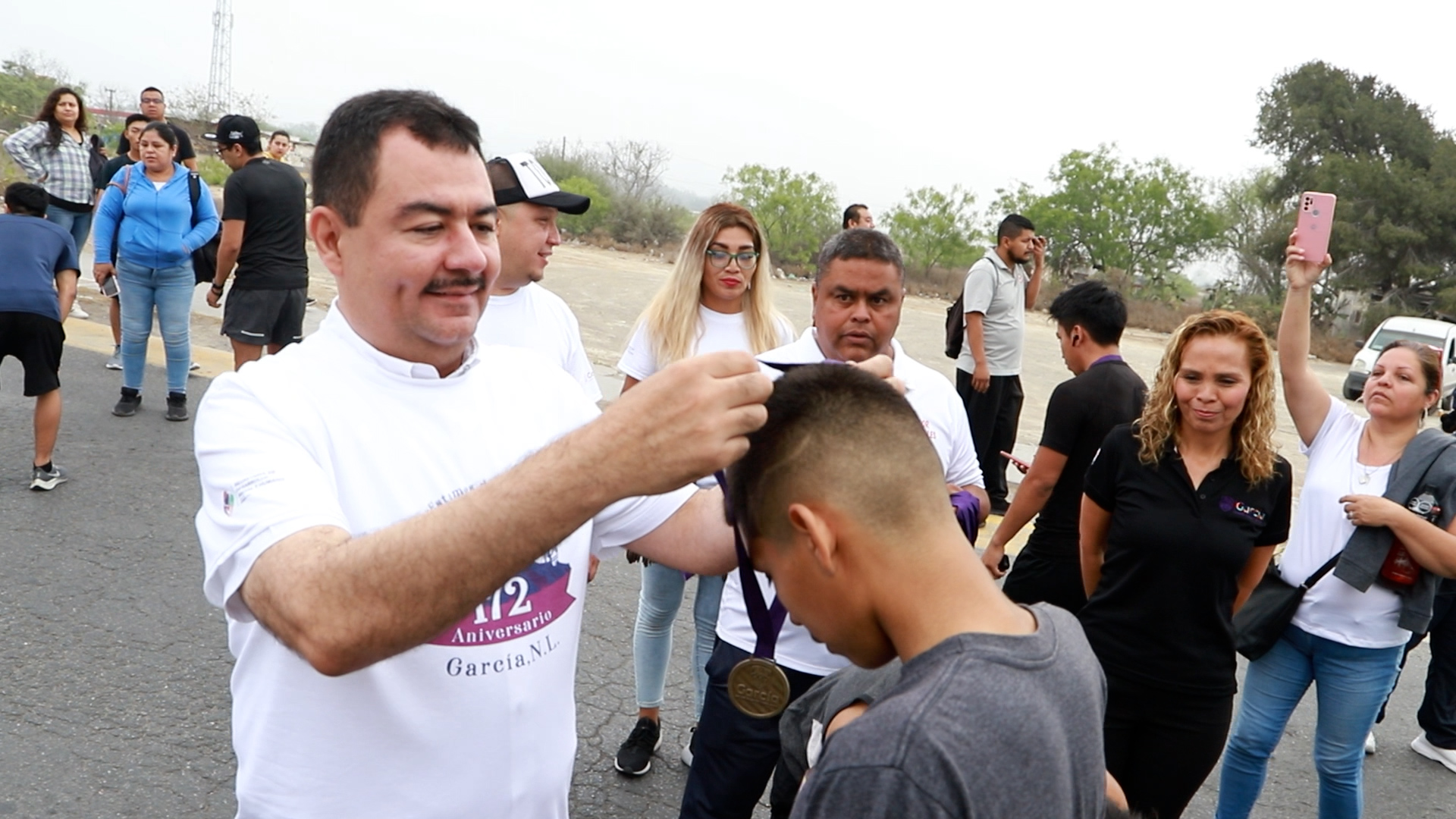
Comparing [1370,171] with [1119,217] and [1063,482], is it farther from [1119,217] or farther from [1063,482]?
[1063,482]

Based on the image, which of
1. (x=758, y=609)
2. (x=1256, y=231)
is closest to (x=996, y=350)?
(x=758, y=609)

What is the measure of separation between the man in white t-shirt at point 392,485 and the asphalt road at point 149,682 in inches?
84.0

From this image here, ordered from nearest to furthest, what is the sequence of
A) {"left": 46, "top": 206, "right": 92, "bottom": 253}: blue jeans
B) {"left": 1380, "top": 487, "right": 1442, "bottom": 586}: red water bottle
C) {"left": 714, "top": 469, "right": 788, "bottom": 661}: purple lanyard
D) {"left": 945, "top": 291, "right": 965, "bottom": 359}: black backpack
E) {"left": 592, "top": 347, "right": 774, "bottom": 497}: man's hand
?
{"left": 592, "top": 347, "right": 774, "bottom": 497}: man's hand, {"left": 714, "top": 469, "right": 788, "bottom": 661}: purple lanyard, {"left": 1380, "top": 487, "right": 1442, "bottom": 586}: red water bottle, {"left": 945, "top": 291, "right": 965, "bottom": 359}: black backpack, {"left": 46, "top": 206, "right": 92, "bottom": 253}: blue jeans

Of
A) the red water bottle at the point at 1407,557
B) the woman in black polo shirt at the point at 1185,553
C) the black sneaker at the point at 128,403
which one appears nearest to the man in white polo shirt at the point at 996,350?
the red water bottle at the point at 1407,557

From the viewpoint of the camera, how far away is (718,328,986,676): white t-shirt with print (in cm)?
296

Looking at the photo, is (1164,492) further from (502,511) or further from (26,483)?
(26,483)

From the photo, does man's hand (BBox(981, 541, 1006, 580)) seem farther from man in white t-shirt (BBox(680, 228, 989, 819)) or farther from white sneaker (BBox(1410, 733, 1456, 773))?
white sneaker (BBox(1410, 733, 1456, 773))

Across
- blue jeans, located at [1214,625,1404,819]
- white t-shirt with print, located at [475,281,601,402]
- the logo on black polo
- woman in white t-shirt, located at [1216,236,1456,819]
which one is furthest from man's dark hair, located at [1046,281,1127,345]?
white t-shirt with print, located at [475,281,601,402]

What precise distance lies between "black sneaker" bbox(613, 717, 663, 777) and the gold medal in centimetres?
152

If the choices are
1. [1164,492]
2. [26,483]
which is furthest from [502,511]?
[26,483]

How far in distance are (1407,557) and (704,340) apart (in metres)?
2.70

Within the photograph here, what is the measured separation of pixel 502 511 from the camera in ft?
4.07

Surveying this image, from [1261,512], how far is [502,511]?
2.88 m

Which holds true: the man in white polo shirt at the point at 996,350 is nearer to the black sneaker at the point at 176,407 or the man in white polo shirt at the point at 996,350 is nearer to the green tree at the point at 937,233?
the black sneaker at the point at 176,407
